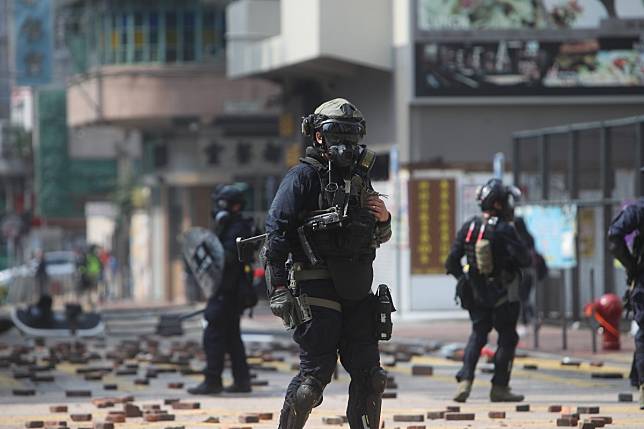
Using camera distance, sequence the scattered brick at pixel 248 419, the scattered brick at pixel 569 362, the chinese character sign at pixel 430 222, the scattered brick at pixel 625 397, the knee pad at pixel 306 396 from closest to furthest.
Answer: the knee pad at pixel 306 396
the scattered brick at pixel 248 419
the scattered brick at pixel 625 397
the scattered brick at pixel 569 362
the chinese character sign at pixel 430 222

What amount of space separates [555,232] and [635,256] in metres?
10.4

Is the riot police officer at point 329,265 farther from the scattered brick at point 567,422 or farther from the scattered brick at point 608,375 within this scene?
the scattered brick at point 608,375

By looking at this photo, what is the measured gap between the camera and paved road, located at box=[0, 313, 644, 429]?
37.8 ft

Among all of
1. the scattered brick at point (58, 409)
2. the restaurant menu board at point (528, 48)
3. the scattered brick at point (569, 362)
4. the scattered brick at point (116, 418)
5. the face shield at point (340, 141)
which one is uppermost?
the restaurant menu board at point (528, 48)

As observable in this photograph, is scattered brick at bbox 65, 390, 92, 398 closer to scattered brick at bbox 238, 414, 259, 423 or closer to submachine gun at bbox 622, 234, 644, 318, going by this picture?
scattered brick at bbox 238, 414, 259, 423

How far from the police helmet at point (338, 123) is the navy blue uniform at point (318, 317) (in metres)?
0.22

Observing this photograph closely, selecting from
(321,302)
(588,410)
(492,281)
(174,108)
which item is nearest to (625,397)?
(588,410)

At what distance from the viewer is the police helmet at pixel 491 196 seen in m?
12.6

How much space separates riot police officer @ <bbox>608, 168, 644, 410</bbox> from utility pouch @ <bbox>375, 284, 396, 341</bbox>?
10.4ft

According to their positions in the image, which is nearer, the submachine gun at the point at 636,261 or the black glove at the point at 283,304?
the black glove at the point at 283,304

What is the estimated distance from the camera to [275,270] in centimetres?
863

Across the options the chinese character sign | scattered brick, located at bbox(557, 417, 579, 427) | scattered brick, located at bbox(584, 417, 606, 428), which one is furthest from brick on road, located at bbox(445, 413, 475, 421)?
the chinese character sign

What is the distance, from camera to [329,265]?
8.69 metres

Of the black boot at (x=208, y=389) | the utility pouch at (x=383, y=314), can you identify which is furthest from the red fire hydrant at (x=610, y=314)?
the utility pouch at (x=383, y=314)
